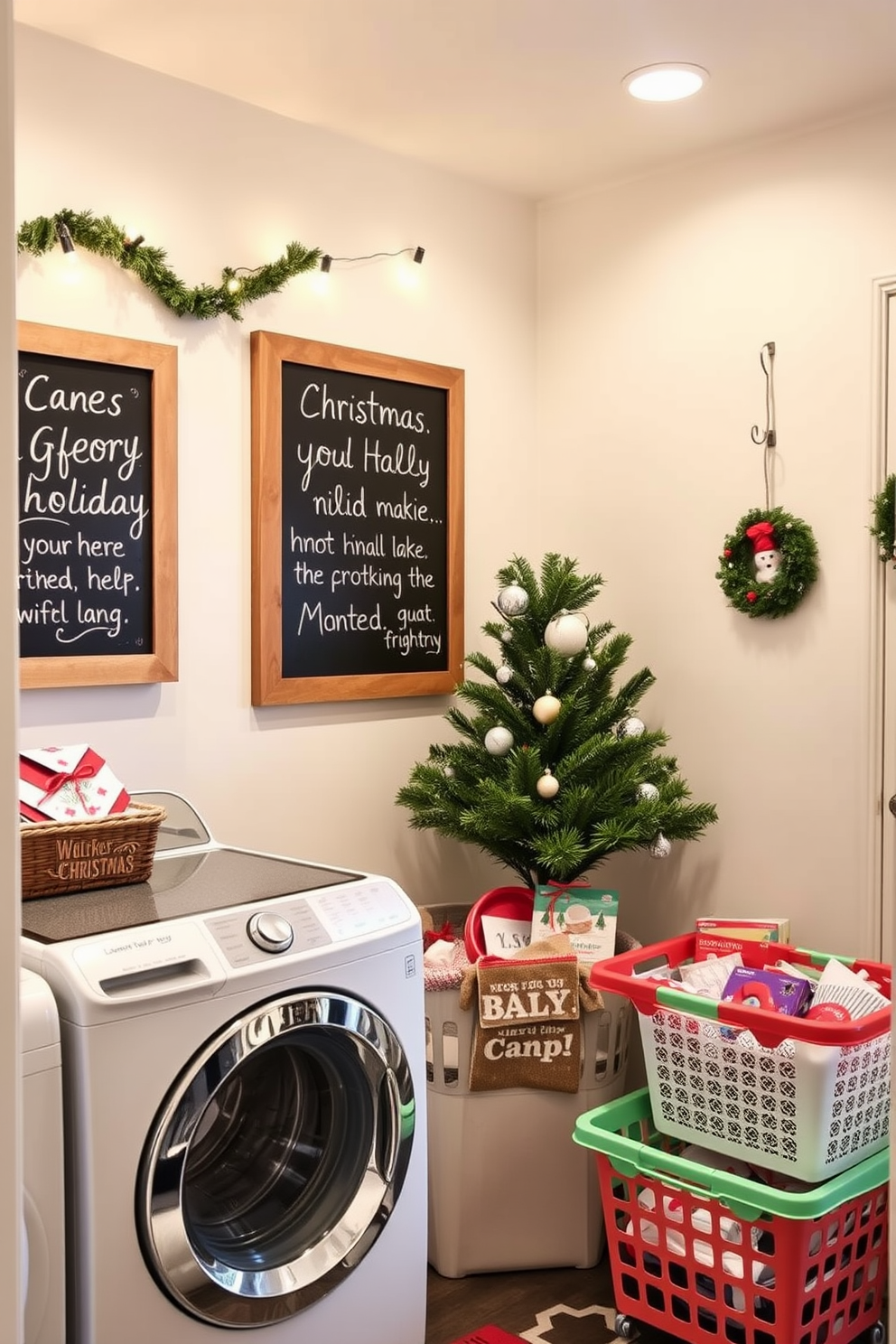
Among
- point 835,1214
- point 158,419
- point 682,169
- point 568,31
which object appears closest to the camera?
point 835,1214

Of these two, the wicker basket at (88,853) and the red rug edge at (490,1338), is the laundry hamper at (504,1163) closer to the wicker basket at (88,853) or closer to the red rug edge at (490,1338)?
the red rug edge at (490,1338)

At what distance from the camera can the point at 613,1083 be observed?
2.59m

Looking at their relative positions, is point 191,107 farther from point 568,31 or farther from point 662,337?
point 662,337

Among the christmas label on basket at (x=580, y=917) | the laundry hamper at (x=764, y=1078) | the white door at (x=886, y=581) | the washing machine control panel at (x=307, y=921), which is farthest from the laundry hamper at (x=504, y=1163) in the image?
the white door at (x=886, y=581)

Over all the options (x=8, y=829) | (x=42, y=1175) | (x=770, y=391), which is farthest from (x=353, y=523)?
(x=8, y=829)

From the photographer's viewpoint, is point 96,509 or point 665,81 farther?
point 665,81

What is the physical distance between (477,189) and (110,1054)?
2.40 metres

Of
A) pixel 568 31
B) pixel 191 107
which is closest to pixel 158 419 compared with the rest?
pixel 191 107

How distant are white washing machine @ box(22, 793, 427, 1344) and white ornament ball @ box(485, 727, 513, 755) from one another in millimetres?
591

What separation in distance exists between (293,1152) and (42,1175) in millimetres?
524

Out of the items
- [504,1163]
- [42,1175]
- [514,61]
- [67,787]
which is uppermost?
[514,61]

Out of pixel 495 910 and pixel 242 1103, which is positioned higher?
pixel 495 910

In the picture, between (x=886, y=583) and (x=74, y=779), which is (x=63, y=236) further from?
(x=886, y=583)

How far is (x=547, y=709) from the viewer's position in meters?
2.71
